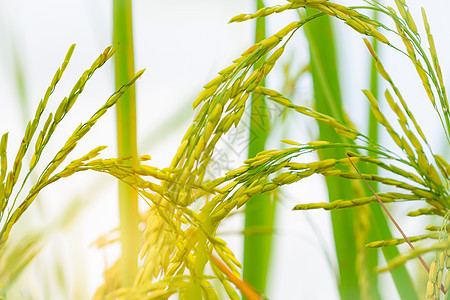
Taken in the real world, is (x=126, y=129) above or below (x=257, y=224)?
above

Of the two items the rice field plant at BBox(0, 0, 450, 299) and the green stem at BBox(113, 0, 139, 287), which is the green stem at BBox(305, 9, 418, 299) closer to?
the rice field plant at BBox(0, 0, 450, 299)

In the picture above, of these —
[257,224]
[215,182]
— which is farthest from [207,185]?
[257,224]

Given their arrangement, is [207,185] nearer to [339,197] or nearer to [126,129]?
[126,129]

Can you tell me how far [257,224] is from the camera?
0.73 metres

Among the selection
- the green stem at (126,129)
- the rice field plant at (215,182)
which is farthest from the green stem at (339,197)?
the green stem at (126,129)

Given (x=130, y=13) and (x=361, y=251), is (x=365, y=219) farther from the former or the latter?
(x=130, y=13)

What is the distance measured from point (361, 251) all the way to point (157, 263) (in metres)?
0.32

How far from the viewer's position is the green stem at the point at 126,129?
51 centimetres

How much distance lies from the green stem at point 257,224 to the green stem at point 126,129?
21 cm

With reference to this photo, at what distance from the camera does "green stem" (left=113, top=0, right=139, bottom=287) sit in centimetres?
51

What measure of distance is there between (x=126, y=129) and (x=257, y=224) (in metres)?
0.26

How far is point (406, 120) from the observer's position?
0.58 m

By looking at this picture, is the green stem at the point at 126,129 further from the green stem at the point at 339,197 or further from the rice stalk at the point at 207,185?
the green stem at the point at 339,197

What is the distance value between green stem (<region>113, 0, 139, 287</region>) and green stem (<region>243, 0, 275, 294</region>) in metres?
0.21
